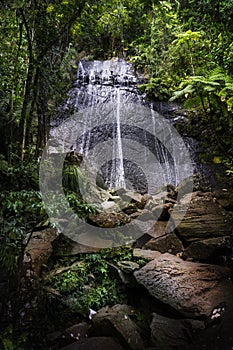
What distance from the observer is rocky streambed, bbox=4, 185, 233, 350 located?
137 inches

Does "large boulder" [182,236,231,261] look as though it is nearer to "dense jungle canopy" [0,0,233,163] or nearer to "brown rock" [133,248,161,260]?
Answer: "brown rock" [133,248,161,260]

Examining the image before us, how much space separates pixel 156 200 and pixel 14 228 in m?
4.29

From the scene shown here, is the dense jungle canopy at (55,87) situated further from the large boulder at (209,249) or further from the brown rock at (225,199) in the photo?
the large boulder at (209,249)

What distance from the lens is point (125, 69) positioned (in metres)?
12.3

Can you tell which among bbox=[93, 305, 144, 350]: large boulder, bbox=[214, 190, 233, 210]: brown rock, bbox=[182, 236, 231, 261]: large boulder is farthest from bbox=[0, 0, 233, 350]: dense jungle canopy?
bbox=[182, 236, 231, 261]: large boulder

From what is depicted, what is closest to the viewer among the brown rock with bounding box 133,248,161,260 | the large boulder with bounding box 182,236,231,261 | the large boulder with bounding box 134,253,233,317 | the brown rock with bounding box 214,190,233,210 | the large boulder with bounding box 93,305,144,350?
the large boulder with bounding box 93,305,144,350

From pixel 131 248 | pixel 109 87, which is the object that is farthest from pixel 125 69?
pixel 131 248

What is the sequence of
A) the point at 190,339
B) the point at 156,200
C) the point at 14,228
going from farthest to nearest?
→ the point at 156,200
the point at 190,339
the point at 14,228

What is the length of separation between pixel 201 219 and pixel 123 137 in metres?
5.29

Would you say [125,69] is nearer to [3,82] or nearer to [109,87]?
[109,87]

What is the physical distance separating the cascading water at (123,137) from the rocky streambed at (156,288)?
3.24 m

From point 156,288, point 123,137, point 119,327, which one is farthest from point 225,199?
point 123,137

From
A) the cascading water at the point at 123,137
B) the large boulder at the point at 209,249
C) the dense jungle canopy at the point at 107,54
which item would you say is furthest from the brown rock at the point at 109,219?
the cascading water at the point at 123,137

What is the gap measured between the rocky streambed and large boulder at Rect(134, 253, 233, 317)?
1cm
